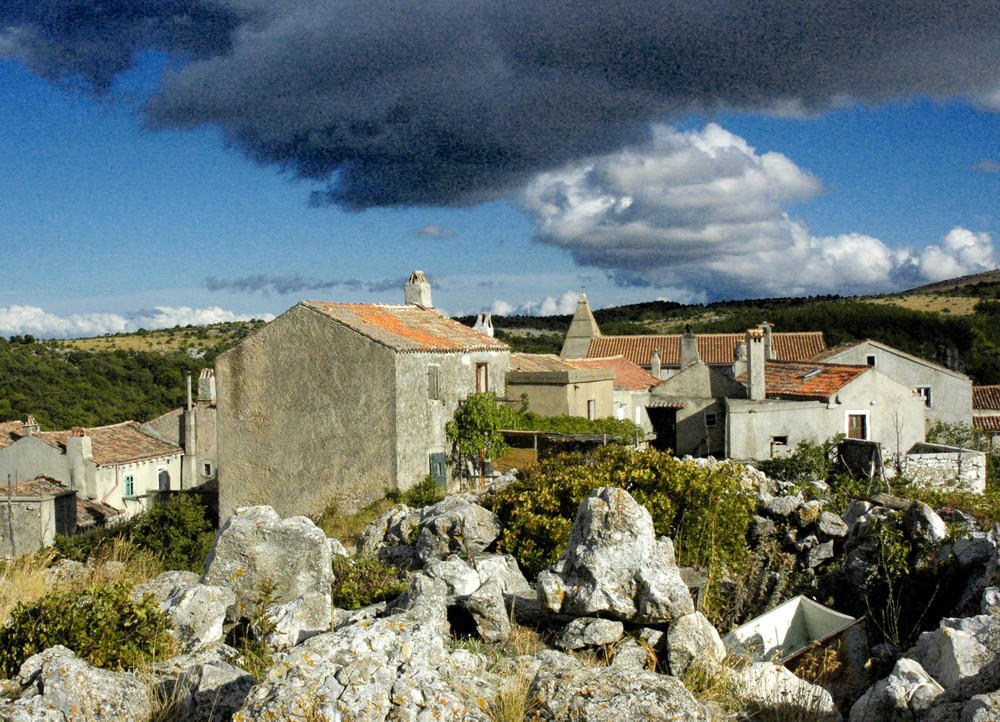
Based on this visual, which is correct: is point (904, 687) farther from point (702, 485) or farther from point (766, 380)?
point (766, 380)

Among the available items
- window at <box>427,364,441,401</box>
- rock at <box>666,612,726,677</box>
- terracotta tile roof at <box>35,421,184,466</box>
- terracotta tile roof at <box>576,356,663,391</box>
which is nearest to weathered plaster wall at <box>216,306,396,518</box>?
window at <box>427,364,441,401</box>

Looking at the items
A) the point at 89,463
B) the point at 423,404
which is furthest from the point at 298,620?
the point at 89,463

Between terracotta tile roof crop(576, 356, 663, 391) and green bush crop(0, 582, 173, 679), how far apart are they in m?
25.6

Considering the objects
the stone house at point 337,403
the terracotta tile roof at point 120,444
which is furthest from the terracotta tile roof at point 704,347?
the stone house at point 337,403

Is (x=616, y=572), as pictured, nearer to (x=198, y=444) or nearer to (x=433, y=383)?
(x=433, y=383)

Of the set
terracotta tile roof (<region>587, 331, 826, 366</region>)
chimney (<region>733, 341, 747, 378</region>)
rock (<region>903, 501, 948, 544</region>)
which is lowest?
rock (<region>903, 501, 948, 544</region>)

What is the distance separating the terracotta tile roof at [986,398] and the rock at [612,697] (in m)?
44.8

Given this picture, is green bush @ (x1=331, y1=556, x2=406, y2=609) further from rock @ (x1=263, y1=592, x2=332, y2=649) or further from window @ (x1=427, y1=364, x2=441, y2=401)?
window @ (x1=427, y1=364, x2=441, y2=401)

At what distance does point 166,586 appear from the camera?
747cm

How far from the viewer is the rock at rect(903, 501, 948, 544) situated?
848 centimetres

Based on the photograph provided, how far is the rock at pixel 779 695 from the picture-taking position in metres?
5.52

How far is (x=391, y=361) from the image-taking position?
70.7ft

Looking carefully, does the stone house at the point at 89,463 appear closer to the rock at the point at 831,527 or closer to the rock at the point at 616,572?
the rock at the point at 831,527

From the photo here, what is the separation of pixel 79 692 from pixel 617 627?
3918 mm
